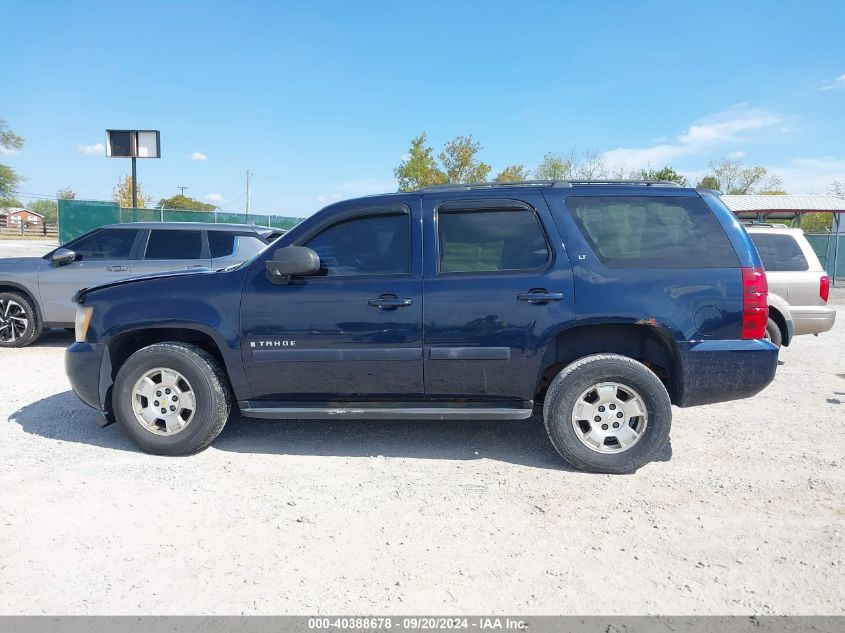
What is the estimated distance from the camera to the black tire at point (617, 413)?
3.90 meters

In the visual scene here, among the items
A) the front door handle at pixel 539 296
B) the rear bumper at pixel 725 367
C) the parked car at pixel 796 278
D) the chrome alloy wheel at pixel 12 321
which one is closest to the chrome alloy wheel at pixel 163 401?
the front door handle at pixel 539 296

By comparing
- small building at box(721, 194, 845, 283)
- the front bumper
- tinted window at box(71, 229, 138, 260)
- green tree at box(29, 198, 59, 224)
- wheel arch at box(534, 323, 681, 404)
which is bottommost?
the front bumper

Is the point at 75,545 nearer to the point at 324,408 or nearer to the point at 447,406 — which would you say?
the point at 324,408

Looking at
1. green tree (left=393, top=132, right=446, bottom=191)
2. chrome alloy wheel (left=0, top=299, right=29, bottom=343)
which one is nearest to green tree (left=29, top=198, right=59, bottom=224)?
green tree (left=393, top=132, right=446, bottom=191)

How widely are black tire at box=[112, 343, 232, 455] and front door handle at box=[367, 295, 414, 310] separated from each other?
127cm

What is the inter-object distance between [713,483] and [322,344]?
2.73 metres

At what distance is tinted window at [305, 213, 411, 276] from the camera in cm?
418

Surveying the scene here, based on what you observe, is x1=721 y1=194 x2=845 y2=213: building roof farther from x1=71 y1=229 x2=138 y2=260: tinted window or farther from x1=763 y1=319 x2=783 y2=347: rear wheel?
x1=71 y1=229 x2=138 y2=260: tinted window

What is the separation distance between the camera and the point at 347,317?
160 inches

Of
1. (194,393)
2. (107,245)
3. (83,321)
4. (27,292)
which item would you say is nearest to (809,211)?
(107,245)

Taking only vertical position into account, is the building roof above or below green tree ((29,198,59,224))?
below

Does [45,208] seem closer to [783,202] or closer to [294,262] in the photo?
[783,202]

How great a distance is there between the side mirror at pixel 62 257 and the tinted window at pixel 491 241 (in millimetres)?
6139

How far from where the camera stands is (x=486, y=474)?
13.0 ft
